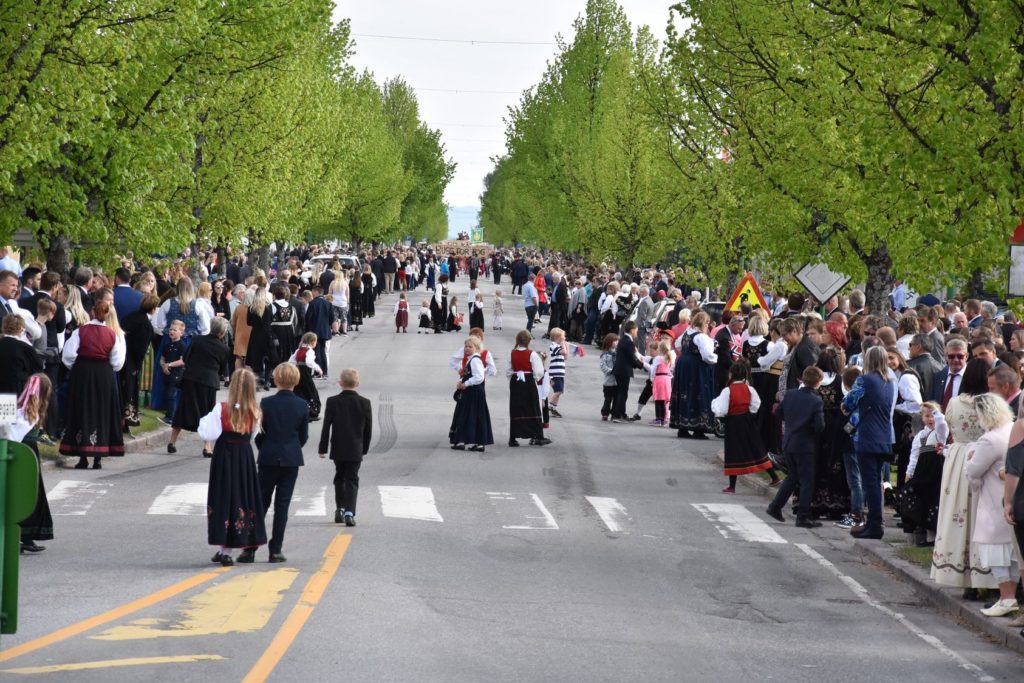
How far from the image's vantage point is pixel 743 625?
464 inches

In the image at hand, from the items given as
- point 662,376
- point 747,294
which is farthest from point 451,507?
point 747,294

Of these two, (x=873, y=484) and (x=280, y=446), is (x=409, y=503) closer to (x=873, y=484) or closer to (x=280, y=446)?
(x=280, y=446)

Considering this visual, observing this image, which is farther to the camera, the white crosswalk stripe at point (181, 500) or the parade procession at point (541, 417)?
the white crosswalk stripe at point (181, 500)

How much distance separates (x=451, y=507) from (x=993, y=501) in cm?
638

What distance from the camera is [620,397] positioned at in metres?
27.6

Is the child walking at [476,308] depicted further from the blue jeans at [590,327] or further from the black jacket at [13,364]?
the black jacket at [13,364]

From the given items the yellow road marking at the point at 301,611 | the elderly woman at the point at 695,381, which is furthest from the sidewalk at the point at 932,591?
the elderly woman at the point at 695,381

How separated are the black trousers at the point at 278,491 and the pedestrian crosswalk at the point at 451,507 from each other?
8.07 feet

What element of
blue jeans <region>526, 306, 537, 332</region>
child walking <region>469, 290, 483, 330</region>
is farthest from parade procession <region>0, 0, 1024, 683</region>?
blue jeans <region>526, 306, 537, 332</region>

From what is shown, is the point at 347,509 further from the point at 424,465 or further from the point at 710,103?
the point at 710,103

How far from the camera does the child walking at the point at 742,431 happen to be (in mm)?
19250

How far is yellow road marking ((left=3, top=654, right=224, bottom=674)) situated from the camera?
29.9ft

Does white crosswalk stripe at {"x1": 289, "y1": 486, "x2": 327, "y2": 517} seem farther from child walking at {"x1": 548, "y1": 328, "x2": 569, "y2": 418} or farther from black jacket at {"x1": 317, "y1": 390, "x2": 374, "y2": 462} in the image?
child walking at {"x1": 548, "y1": 328, "x2": 569, "y2": 418}

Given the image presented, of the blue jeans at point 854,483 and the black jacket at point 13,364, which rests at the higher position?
the black jacket at point 13,364
